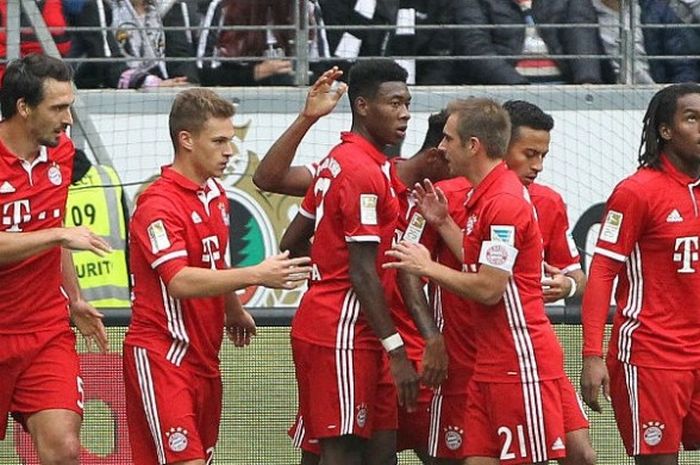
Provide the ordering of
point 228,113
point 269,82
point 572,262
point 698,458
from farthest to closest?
1. point 269,82
2. point 698,458
3. point 572,262
4. point 228,113

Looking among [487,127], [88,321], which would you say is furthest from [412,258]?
[88,321]

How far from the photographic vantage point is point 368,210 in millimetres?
7461

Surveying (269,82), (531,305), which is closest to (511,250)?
(531,305)

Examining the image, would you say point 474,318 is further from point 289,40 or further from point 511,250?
point 289,40

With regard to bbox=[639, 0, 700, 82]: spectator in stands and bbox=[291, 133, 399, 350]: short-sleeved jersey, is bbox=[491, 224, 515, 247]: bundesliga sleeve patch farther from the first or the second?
bbox=[639, 0, 700, 82]: spectator in stands

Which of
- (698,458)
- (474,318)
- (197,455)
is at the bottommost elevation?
(698,458)

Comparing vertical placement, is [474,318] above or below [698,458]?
above

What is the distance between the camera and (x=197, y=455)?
7.23m

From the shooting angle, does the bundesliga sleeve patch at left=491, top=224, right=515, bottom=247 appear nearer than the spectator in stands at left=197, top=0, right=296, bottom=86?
Yes

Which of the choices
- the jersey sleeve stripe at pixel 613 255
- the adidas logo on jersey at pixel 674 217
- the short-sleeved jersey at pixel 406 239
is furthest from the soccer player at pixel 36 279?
the adidas logo on jersey at pixel 674 217

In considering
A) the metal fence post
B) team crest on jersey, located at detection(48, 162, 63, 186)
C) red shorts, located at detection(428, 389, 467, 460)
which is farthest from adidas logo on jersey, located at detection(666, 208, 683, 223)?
the metal fence post

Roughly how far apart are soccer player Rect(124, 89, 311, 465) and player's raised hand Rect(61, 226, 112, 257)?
244 mm

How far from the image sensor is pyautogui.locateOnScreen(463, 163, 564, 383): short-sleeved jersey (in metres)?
7.05

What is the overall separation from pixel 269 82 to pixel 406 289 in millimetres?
5228
